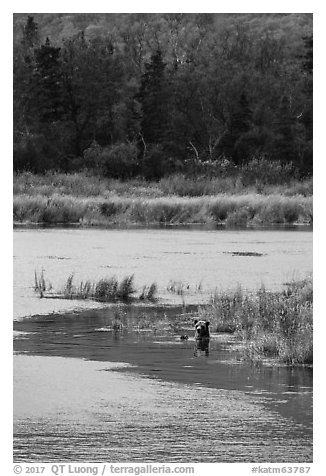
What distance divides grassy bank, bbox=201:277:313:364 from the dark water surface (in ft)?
1.05

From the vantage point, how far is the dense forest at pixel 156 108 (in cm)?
5359

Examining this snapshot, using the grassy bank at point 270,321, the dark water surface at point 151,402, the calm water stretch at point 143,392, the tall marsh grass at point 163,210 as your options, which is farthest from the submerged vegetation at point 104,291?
the tall marsh grass at point 163,210

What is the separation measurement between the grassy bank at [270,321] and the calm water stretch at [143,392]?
31 cm

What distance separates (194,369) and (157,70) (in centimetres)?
4623

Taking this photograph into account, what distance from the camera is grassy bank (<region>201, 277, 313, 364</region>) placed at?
1416 cm

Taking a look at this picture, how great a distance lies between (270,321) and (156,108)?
139 ft

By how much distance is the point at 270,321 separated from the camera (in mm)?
15680

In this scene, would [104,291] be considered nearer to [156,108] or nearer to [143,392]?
[143,392]

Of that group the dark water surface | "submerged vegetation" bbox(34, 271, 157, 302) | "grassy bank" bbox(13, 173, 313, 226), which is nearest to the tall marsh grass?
"grassy bank" bbox(13, 173, 313, 226)

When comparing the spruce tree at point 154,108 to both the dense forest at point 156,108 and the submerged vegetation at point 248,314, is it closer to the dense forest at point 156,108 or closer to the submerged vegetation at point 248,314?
the dense forest at point 156,108
